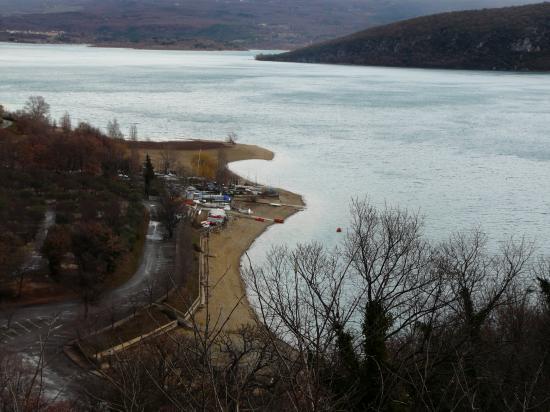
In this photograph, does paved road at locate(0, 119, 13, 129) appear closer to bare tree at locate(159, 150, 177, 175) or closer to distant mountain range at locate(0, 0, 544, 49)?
bare tree at locate(159, 150, 177, 175)

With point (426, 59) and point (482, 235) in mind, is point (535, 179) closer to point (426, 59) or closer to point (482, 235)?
point (482, 235)

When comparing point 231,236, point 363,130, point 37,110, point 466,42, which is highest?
point 466,42

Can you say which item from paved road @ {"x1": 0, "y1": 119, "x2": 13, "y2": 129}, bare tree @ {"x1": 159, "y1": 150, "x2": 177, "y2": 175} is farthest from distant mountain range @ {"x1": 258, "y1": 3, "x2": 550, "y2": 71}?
paved road @ {"x1": 0, "y1": 119, "x2": 13, "y2": 129}

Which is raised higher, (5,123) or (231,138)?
(5,123)

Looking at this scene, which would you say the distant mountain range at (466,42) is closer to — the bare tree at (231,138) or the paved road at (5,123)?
the bare tree at (231,138)

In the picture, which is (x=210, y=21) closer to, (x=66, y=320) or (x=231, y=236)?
(x=231, y=236)

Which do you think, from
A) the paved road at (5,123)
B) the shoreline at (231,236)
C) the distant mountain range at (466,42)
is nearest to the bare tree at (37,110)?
the paved road at (5,123)

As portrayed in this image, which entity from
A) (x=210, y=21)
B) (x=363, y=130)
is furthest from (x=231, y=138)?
(x=210, y=21)

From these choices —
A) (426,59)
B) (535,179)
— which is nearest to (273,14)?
(426,59)
